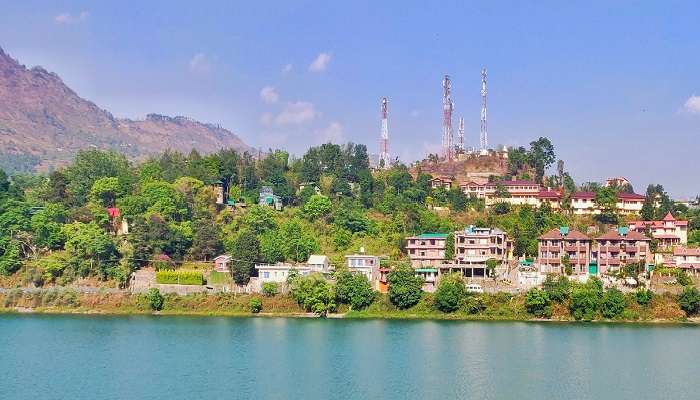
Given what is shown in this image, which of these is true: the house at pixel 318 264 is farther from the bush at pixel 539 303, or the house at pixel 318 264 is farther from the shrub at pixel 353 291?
the bush at pixel 539 303

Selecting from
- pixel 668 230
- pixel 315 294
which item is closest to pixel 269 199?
pixel 315 294

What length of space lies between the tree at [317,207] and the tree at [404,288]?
1149 cm

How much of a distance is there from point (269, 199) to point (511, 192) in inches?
591

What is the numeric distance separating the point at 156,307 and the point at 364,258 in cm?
1009

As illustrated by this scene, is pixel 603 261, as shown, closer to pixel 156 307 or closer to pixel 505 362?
pixel 505 362

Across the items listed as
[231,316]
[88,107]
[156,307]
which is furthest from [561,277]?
[88,107]

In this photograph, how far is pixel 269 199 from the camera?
5488cm

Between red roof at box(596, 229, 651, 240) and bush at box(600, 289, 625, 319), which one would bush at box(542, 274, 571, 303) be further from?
red roof at box(596, 229, 651, 240)

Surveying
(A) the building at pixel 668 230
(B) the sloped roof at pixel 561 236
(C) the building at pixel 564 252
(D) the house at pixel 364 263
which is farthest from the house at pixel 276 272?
(A) the building at pixel 668 230

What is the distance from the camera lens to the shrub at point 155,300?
40.6 m

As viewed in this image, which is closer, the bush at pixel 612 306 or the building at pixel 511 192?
the bush at pixel 612 306

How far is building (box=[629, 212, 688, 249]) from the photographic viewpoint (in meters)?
46.7

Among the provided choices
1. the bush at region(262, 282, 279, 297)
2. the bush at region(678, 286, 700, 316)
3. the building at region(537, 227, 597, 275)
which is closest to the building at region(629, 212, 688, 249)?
the building at region(537, 227, 597, 275)

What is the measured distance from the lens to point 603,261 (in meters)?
42.6
